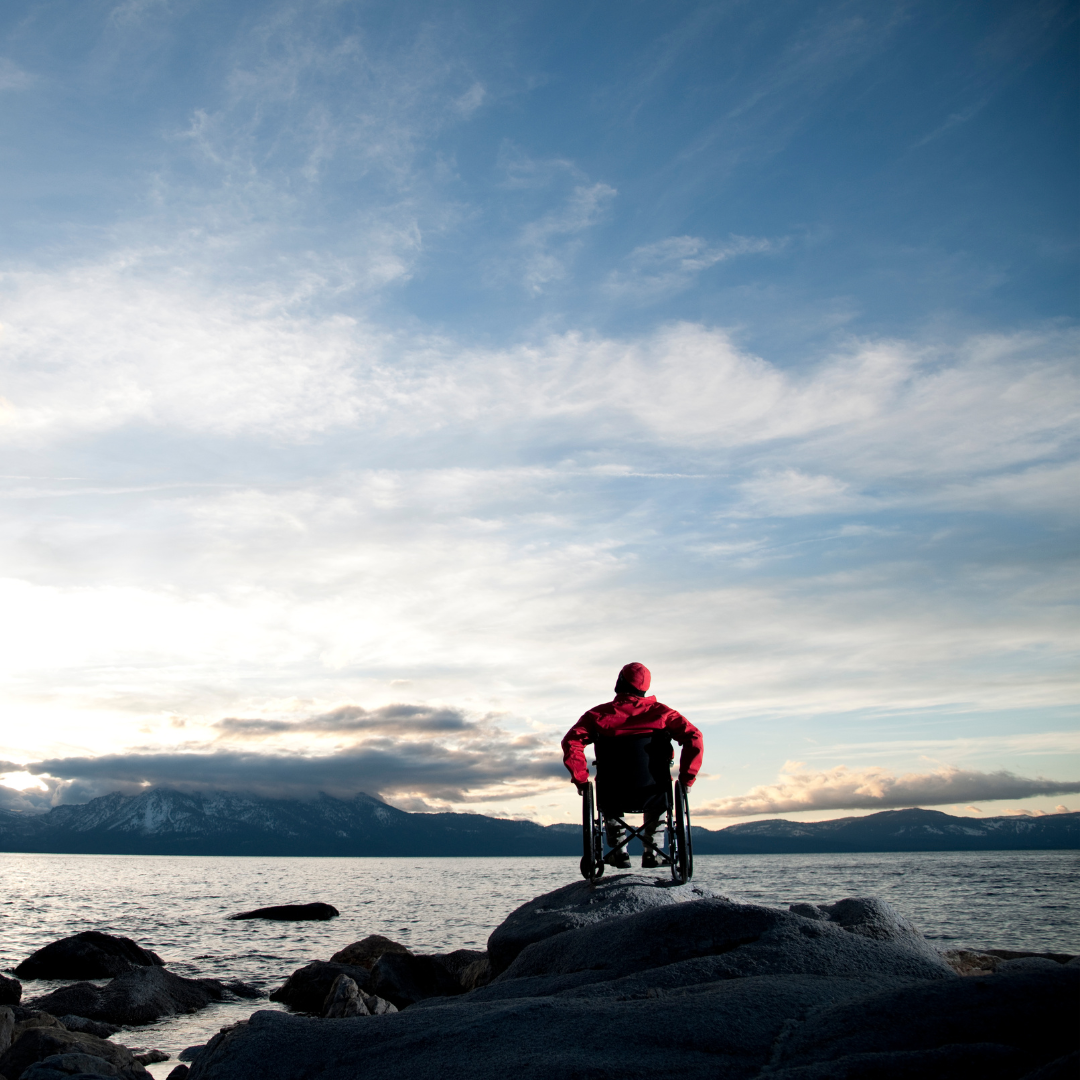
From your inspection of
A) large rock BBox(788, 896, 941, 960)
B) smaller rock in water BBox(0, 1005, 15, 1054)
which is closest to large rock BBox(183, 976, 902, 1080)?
large rock BBox(788, 896, 941, 960)

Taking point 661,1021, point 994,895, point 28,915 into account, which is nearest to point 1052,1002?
point 661,1021

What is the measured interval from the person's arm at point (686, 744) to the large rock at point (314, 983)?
9833mm

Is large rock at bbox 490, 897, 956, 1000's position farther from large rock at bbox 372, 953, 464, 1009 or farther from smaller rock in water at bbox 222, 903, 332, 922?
smaller rock in water at bbox 222, 903, 332, 922

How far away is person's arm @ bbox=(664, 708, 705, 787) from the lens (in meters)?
9.39

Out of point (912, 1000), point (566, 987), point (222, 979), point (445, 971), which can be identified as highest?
point (912, 1000)

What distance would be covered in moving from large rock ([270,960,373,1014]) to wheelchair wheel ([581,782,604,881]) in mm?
8385

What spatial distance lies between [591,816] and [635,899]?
100 centimetres

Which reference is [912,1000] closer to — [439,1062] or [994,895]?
[439,1062]

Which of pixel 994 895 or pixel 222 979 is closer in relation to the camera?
pixel 222 979

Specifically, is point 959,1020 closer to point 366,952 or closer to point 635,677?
point 635,677

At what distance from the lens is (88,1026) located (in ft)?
46.8

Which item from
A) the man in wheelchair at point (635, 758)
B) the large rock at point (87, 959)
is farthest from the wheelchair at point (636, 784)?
the large rock at point (87, 959)

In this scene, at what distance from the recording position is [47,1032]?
408 inches

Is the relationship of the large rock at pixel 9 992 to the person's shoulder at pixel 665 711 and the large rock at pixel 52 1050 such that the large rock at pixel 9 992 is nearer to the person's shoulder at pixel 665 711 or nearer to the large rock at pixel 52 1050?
the large rock at pixel 52 1050
